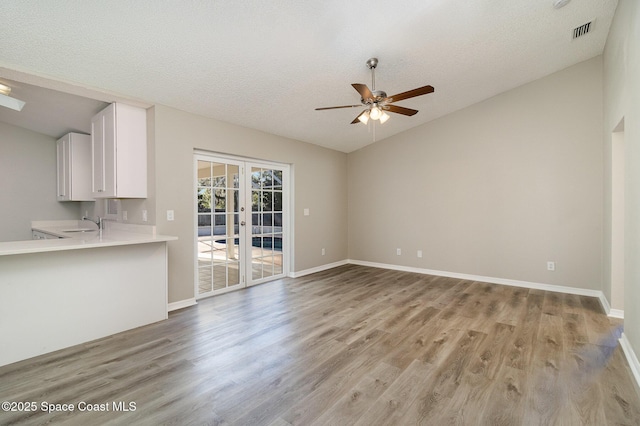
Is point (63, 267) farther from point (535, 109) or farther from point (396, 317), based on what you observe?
point (535, 109)

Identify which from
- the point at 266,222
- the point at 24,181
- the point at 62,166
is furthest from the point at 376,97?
the point at 24,181

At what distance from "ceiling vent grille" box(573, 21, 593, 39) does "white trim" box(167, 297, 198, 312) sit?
547 cm

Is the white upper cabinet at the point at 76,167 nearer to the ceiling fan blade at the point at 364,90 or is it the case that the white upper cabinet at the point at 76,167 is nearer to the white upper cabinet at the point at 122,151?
the white upper cabinet at the point at 122,151

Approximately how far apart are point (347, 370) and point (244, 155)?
3276 mm

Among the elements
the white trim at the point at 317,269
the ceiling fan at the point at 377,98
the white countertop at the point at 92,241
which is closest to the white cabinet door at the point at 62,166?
the white countertop at the point at 92,241

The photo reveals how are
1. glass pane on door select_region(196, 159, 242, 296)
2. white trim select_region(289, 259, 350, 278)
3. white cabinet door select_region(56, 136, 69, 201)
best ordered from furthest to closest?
white trim select_region(289, 259, 350, 278), white cabinet door select_region(56, 136, 69, 201), glass pane on door select_region(196, 159, 242, 296)

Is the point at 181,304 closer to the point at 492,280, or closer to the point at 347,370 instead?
the point at 347,370

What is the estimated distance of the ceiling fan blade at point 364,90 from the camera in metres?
2.69

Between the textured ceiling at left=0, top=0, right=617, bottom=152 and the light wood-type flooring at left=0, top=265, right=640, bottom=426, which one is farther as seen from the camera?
the textured ceiling at left=0, top=0, right=617, bottom=152

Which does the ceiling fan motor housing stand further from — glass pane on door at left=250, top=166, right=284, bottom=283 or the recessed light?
glass pane on door at left=250, top=166, right=284, bottom=283

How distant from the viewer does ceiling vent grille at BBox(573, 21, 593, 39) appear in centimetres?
317

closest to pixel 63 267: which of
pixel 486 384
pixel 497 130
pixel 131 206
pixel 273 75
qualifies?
pixel 131 206

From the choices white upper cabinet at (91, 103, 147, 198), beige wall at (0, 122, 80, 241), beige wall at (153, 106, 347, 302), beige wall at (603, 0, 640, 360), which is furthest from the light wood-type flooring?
beige wall at (0, 122, 80, 241)

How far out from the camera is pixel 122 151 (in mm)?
3400
